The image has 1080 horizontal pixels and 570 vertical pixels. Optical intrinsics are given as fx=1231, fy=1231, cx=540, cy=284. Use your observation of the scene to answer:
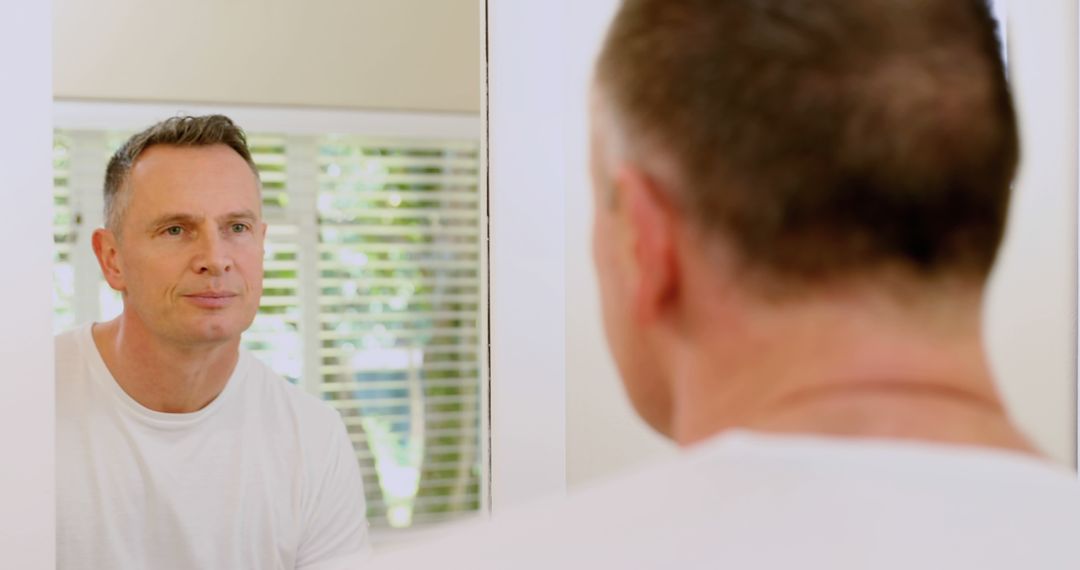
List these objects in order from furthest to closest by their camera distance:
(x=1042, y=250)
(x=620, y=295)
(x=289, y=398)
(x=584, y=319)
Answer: (x=1042, y=250) < (x=584, y=319) < (x=289, y=398) < (x=620, y=295)

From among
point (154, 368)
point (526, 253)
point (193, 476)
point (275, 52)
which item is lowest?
point (193, 476)

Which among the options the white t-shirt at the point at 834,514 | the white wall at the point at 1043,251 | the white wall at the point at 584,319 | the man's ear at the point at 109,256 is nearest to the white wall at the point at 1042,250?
the white wall at the point at 1043,251

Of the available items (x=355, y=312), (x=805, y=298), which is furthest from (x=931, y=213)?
(x=355, y=312)

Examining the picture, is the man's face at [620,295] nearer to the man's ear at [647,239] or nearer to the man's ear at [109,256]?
the man's ear at [647,239]

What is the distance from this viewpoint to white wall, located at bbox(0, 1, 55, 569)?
4.16 feet

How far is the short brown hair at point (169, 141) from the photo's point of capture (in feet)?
4.25

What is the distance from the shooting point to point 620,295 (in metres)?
0.63

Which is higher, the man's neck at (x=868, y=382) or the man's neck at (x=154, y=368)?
the man's neck at (x=868, y=382)

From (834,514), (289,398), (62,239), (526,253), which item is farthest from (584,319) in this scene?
(834,514)

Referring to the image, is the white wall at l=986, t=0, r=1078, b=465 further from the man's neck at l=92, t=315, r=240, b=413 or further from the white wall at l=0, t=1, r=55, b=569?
the white wall at l=0, t=1, r=55, b=569

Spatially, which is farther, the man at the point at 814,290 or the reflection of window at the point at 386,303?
the reflection of window at the point at 386,303

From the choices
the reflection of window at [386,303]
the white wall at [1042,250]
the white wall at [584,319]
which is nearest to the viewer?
the reflection of window at [386,303]

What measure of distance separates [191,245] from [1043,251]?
1149 millimetres

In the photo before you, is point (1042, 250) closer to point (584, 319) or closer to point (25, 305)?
point (584, 319)
